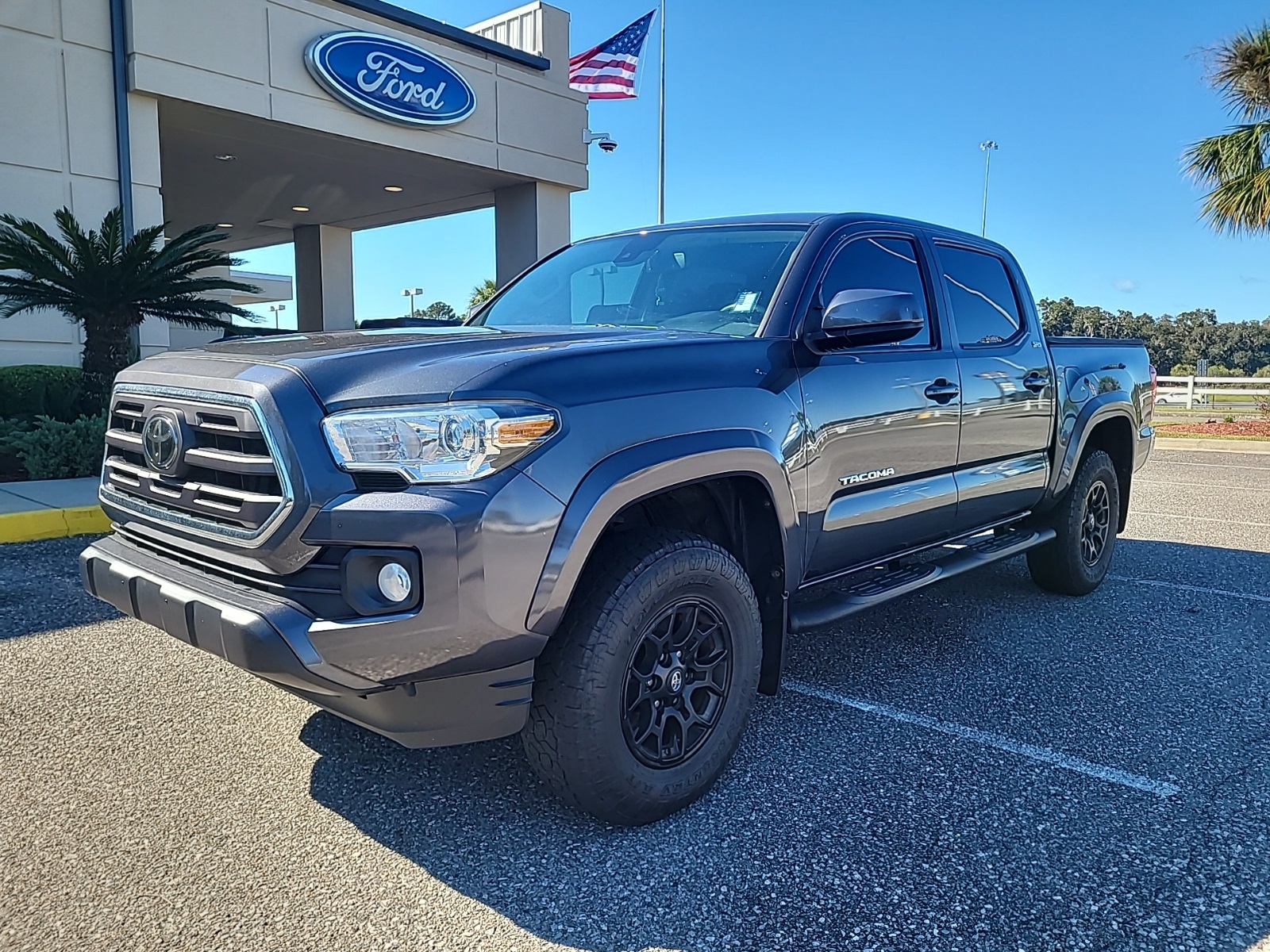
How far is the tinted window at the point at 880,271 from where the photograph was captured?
12.0 ft

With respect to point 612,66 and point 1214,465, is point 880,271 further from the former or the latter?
point 612,66

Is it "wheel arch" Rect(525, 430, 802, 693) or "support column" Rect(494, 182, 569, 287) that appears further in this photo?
"support column" Rect(494, 182, 569, 287)

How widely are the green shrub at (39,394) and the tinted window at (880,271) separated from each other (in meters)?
8.99

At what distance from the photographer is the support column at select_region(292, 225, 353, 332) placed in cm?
2086

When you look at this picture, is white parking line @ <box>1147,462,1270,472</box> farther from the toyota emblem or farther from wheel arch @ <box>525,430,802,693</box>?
the toyota emblem

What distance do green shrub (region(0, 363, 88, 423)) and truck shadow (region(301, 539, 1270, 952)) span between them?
8140 millimetres

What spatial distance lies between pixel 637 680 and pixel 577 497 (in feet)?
2.07

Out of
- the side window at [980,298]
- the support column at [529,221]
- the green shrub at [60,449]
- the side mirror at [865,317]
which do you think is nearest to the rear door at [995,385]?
the side window at [980,298]

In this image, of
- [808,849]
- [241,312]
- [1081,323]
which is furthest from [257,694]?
[1081,323]

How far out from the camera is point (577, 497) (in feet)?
7.94

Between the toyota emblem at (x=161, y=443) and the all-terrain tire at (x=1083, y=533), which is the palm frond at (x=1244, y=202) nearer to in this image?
the all-terrain tire at (x=1083, y=533)

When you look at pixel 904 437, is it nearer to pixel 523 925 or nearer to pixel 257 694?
pixel 523 925

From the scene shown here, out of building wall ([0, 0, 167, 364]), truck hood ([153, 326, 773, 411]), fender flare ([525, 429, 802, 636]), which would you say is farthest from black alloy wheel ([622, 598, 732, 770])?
building wall ([0, 0, 167, 364])

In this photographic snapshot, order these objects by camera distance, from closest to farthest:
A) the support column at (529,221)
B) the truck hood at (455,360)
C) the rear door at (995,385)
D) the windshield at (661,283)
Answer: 1. the truck hood at (455,360)
2. the windshield at (661,283)
3. the rear door at (995,385)
4. the support column at (529,221)
